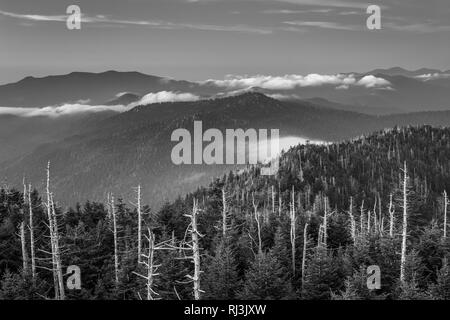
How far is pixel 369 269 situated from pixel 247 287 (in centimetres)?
1089

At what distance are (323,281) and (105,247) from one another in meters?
29.5

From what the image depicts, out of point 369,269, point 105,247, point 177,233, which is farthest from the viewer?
point 177,233

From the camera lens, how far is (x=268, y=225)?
253 feet
